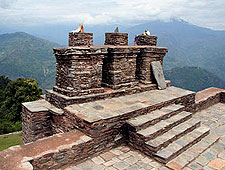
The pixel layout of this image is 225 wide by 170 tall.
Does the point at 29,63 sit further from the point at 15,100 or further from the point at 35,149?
the point at 35,149

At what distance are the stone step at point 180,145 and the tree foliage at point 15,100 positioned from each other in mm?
17361

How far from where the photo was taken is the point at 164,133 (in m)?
5.12

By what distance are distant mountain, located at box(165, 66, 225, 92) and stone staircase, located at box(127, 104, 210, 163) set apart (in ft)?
252

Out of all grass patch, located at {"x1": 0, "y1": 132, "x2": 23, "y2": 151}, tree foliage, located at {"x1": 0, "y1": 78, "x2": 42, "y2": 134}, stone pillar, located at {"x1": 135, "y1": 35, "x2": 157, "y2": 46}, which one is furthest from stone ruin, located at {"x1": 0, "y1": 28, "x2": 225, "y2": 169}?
tree foliage, located at {"x1": 0, "y1": 78, "x2": 42, "y2": 134}

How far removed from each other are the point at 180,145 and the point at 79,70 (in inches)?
128

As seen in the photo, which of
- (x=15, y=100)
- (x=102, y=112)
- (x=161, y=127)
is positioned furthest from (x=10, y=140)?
(x=161, y=127)

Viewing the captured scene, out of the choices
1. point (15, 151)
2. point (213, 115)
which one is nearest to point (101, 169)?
point (15, 151)

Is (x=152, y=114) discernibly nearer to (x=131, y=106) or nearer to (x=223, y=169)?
(x=131, y=106)

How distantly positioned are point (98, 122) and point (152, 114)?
1.80 m

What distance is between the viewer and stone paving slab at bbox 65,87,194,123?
15.9 ft

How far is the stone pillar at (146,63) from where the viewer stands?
7.69 meters

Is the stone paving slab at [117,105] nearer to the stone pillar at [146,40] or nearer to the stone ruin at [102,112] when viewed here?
the stone ruin at [102,112]

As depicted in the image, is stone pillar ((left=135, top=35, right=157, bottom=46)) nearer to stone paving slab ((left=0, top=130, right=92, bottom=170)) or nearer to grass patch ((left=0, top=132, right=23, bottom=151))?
stone paving slab ((left=0, top=130, right=92, bottom=170))

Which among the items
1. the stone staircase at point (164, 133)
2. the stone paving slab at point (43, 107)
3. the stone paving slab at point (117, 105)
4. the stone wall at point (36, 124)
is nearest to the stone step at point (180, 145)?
the stone staircase at point (164, 133)
